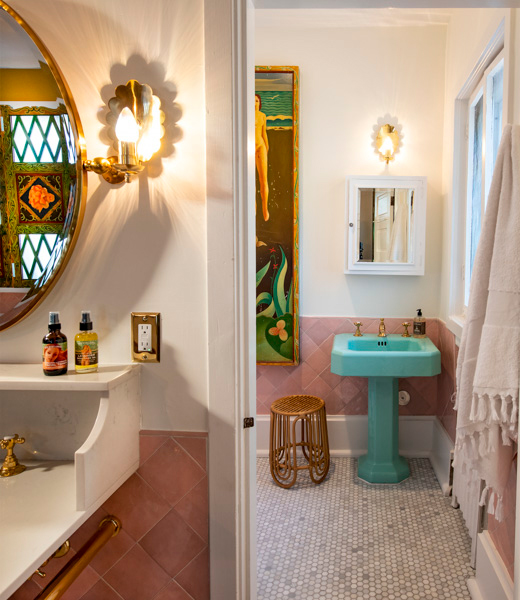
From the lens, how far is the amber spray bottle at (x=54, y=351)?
1.19 meters

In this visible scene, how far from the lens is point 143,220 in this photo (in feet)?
4.24

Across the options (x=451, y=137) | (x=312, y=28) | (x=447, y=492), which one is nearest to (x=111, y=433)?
(x=447, y=492)

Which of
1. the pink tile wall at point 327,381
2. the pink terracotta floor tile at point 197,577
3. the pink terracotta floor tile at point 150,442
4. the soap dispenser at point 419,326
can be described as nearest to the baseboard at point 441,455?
the pink tile wall at point 327,381

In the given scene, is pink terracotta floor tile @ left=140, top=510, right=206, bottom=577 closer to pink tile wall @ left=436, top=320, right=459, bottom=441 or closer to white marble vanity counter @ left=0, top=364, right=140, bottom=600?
white marble vanity counter @ left=0, top=364, right=140, bottom=600

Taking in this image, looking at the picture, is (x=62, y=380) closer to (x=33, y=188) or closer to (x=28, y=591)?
(x=33, y=188)

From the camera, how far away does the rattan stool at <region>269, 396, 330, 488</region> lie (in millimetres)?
2961

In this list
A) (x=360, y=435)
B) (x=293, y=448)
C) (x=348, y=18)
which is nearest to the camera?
(x=293, y=448)

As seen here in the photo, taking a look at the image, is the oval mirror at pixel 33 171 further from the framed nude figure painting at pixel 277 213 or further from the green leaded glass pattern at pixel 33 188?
the framed nude figure painting at pixel 277 213

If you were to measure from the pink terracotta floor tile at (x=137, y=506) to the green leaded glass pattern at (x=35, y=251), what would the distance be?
1.93ft

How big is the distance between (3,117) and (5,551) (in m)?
1.01

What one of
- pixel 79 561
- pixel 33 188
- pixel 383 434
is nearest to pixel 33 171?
pixel 33 188

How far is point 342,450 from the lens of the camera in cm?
334

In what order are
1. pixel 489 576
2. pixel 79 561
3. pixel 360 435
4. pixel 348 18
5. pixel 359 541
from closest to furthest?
1. pixel 79 561
2. pixel 489 576
3. pixel 359 541
4. pixel 348 18
5. pixel 360 435

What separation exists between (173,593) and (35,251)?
96 centimetres
